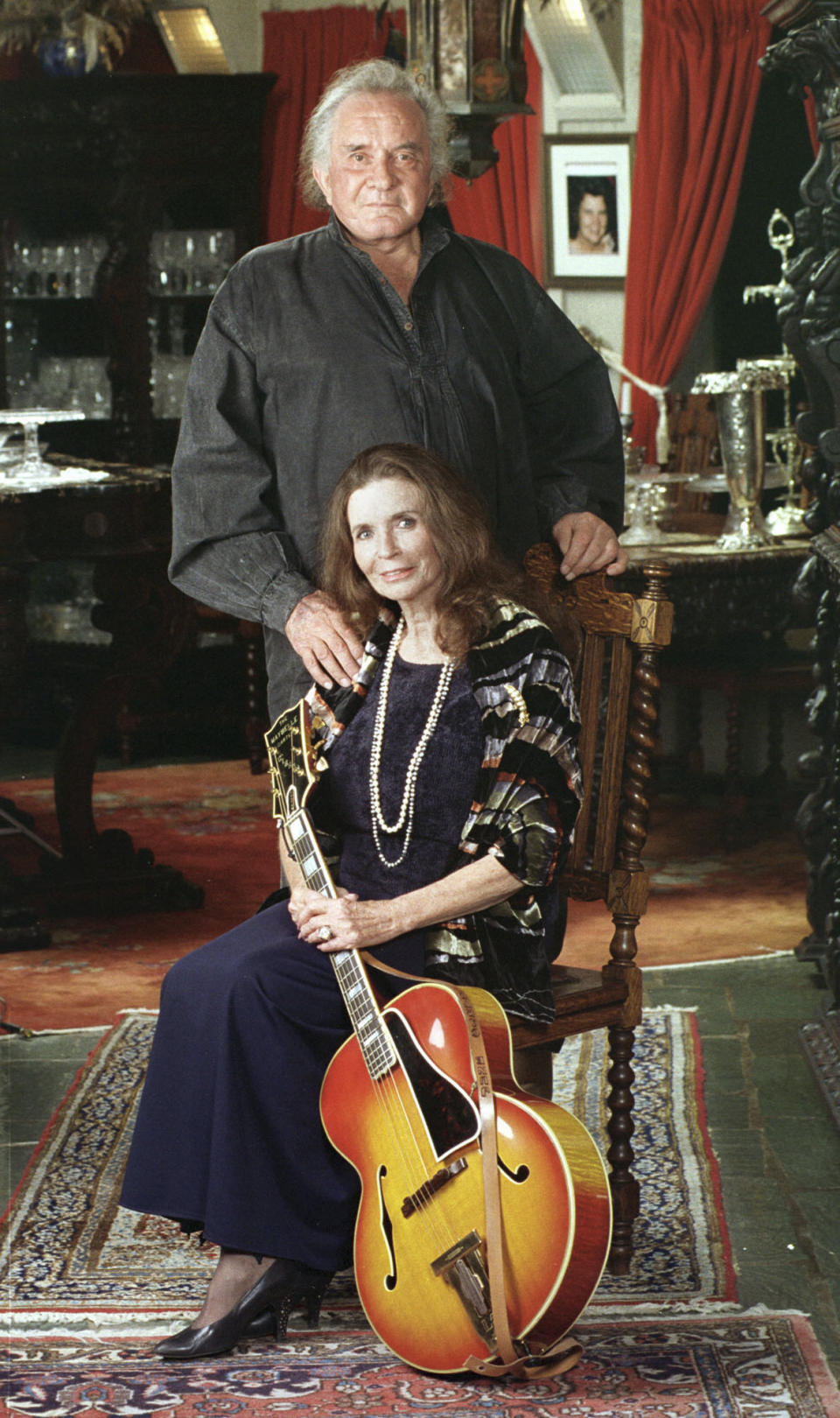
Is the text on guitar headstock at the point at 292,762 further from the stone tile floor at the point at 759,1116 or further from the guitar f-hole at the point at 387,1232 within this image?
the stone tile floor at the point at 759,1116

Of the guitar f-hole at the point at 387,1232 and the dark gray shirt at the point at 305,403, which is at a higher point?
the dark gray shirt at the point at 305,403

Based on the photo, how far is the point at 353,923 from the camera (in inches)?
96.0

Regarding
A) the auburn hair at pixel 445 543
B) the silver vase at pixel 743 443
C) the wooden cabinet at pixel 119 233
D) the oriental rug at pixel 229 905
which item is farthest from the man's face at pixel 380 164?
the wooden cabinet at pixel 119 233

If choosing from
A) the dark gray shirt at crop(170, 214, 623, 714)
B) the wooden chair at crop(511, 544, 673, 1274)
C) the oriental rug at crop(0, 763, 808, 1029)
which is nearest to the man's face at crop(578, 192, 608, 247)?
the oriental rug at crop(0, 763, 808, 1029)

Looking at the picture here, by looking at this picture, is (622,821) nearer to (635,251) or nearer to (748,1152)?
(748,1152)

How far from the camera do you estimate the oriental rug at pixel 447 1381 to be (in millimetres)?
2311

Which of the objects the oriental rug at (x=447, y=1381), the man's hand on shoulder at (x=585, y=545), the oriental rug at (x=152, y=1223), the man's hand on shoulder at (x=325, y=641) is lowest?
the oriental rug at (x=152, y=1223)

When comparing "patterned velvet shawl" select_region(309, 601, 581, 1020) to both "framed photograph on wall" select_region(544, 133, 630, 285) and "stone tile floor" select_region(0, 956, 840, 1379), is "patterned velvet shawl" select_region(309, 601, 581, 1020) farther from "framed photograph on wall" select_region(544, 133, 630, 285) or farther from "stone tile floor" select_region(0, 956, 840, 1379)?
"framed photograph on wall" select_region(544, 133, 630, 285)

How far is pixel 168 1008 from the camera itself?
8.25 feet

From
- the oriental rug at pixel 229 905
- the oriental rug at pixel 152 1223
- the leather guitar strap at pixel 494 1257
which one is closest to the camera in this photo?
the leather guitar strap at pixel 494 1257

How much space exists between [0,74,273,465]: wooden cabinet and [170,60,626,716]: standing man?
15.1ft

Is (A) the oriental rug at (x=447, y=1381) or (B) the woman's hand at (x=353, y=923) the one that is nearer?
(A) the oriental rug at (x=447, y=1381)

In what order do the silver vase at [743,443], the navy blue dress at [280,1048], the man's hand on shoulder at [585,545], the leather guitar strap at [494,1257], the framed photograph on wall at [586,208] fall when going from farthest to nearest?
1. the framed photograph on wall at [586,208]
2. the silver vase at [743,443]
3. the man's hand on shoulder at [585,545]
4. the navy blue dress at [280,1048]
5. the leather guitar strap at [494,1257]

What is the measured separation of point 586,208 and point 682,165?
0.48m
